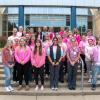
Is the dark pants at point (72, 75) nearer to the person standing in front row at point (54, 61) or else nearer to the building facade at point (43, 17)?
the person standing in front row at point (54, 61)

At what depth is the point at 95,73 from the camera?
13305 mm

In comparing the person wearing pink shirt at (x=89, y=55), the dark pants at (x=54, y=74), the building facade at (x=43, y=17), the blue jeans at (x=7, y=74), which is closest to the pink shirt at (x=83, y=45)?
the person wearing pink shirt at (x=89, y=55)

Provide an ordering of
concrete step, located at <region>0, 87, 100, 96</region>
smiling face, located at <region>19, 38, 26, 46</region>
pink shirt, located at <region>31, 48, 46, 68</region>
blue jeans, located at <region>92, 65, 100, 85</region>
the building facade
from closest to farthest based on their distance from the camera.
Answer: concrete step, located at <region>0, 87, 100, 96</region>, smiling face, located at <region>19, 38, 26, 46</region>, pink shirt, located at <region>31, 48, 46, 68</region>, blue jeans, located at <region>92, 65, 100, 85</region>, the building facade

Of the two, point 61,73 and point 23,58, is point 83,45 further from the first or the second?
point 23,58

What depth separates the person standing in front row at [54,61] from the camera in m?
13.2

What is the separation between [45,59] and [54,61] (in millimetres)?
447

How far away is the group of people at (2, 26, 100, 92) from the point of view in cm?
1300

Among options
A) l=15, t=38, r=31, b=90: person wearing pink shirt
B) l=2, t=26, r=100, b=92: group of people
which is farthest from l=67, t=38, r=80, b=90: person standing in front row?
l=15, t=38, r=31, b=90: person wearing pink shirt

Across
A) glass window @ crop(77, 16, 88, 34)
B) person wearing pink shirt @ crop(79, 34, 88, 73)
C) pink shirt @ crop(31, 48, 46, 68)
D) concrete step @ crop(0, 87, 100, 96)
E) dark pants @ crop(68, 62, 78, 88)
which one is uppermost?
glass window @ crop(77, 16, 88, 34)

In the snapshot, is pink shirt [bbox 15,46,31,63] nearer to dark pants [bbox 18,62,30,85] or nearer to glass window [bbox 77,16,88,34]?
dark pants [bbox 18,62,30,85]
